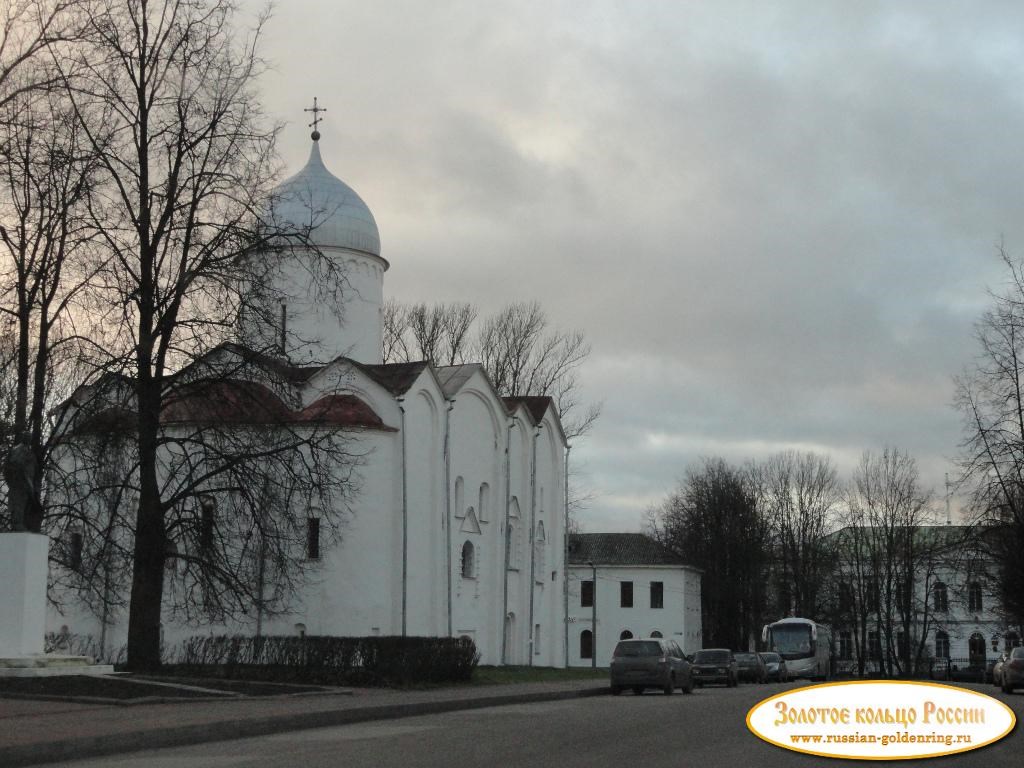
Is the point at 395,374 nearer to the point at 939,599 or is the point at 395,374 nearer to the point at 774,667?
the point at 774,667

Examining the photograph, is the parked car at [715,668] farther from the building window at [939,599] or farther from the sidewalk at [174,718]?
the building window at [939,599]

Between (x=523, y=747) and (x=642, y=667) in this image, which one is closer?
(x=523, y=747)

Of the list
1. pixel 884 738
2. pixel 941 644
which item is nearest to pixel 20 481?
pixel 884 738

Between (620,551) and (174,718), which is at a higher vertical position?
(620,551)

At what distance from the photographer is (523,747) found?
44.2ft

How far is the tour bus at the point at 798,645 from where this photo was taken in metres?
55.6

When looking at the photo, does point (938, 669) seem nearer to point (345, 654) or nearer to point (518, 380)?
point (518, 380)

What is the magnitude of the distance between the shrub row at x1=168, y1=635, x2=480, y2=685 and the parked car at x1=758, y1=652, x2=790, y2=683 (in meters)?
21.1

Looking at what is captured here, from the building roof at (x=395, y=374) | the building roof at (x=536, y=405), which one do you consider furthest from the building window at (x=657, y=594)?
the building roof at (x=395, y=374)

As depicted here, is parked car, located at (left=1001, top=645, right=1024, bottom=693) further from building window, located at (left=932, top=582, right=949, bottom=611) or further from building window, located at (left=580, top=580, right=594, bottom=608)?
building window, located at (left=580, top=580, right=594, bottom=608)

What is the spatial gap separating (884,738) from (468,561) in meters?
35.8

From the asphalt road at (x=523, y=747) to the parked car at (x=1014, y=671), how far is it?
14.2 meters

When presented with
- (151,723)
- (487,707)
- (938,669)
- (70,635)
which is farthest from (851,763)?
(938,669)

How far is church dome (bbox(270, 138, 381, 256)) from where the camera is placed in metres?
44.4
